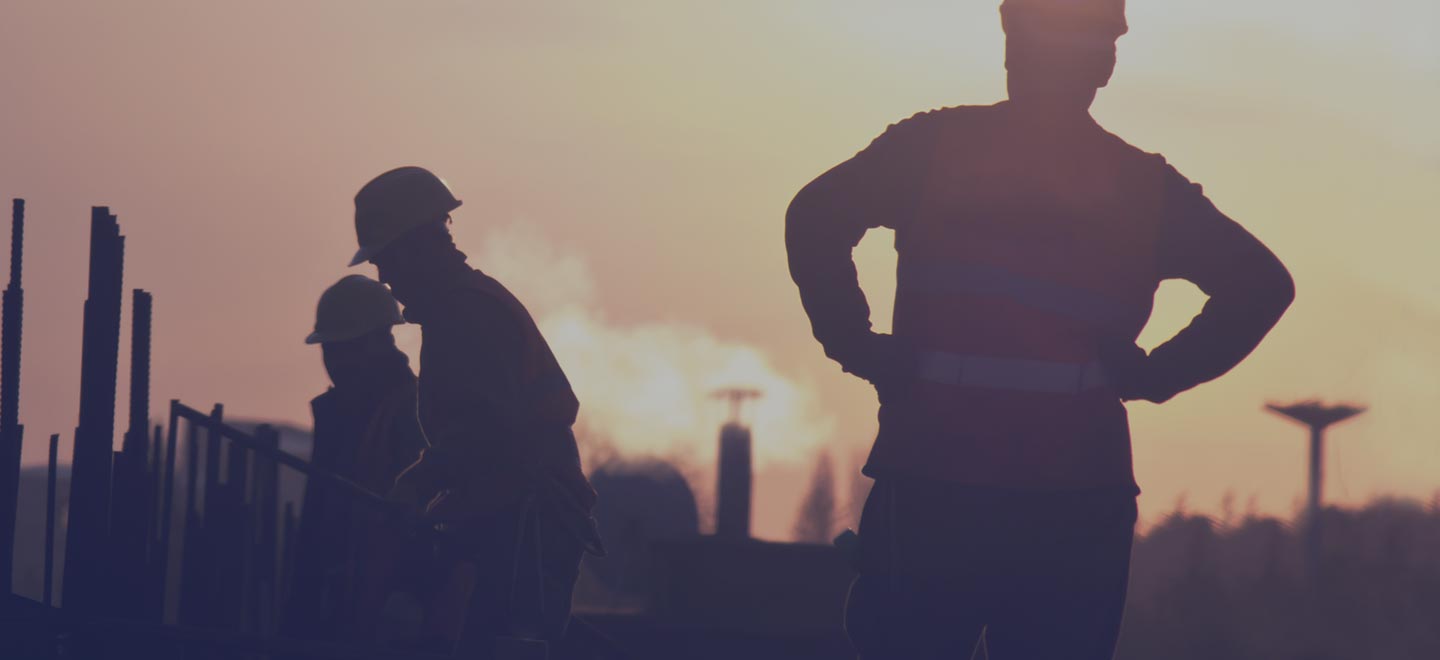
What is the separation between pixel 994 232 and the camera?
4.73 meters

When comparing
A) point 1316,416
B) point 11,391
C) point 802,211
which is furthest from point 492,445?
point 1316,416

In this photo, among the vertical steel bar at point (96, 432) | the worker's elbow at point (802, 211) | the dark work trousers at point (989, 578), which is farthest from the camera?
the vertical steel bar at point (96, 432)

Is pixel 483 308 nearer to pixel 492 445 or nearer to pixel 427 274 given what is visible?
pixel 427 274

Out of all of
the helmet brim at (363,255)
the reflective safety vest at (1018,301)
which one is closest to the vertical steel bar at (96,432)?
the helmet brim at (363,255)

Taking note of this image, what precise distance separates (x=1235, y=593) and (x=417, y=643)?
19693 millimetres

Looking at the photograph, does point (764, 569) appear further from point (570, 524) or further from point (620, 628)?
point (570, 524)

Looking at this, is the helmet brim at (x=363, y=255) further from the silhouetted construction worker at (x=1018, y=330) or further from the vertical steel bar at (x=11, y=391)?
the silhouetted construction worker at (x=1018, y=330)

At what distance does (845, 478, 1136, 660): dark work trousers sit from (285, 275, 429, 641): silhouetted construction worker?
12.1 ft

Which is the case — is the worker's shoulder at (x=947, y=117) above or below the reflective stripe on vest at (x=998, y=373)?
above

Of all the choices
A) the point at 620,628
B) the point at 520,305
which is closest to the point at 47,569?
the point at 520,305

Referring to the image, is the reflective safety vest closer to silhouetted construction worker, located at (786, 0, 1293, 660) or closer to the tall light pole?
silhouetted construction worker, located at (786, 0, 1293, 660)

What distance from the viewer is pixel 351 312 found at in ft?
32.2

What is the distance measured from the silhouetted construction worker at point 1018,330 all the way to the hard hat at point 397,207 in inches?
113

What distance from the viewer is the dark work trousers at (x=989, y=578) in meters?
4.66
